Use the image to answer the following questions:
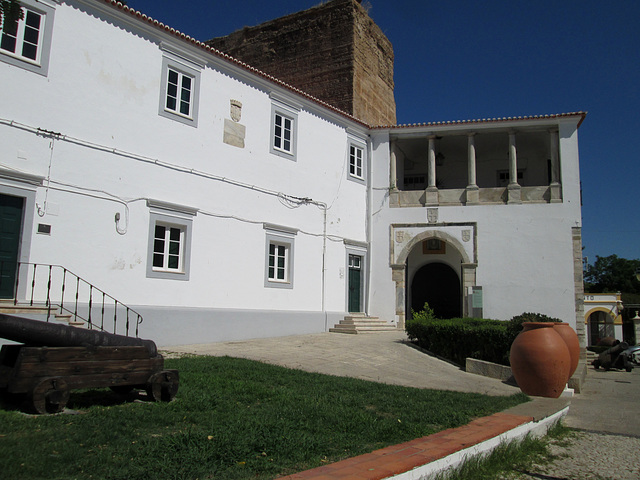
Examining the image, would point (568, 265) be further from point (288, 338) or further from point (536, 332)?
point (536, 332)

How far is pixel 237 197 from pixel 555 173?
11416mm

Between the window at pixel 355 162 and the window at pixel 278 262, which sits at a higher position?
the window at pixel 355 162

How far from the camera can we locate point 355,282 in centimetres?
1947

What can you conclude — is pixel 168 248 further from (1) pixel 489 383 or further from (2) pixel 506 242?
(2) pixel 506 242

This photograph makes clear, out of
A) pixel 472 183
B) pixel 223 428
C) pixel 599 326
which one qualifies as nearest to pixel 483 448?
pixel 223 428

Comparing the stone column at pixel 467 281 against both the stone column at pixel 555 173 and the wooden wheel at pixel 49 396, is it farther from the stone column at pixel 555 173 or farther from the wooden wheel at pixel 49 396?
the wooden wheel at pixel 49 396

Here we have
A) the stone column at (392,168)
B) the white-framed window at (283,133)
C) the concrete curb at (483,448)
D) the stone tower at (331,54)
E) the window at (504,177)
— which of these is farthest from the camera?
the stone tower at (331,54)

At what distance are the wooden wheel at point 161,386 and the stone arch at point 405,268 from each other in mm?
14181

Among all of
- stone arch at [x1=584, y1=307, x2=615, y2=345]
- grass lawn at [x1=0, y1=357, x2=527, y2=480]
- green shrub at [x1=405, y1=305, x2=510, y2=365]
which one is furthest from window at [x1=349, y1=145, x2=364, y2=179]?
stone arch at [x1=584, y1=307, x2=615, y2=345]

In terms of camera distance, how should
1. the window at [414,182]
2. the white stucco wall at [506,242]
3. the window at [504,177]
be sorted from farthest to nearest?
the window at [414,182] → the window at [504,177] → the white stucco wall at [506,242]

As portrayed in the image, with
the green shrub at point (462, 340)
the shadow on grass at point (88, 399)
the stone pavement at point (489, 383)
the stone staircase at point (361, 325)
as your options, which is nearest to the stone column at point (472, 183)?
the stone staircase at point (361, 325)

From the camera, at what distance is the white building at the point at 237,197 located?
36.6ft

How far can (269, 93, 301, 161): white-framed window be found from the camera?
16.6 m

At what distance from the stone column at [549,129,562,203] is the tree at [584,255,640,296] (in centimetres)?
5013
